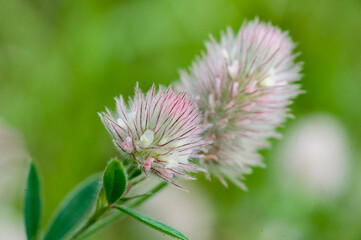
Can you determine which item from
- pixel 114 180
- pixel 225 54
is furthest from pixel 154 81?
pixel 114 180

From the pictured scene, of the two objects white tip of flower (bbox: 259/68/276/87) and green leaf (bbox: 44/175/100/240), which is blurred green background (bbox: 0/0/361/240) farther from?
white tip of flower (bbox: 259/68/276/87)

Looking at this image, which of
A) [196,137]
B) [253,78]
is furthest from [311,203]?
[196,137]

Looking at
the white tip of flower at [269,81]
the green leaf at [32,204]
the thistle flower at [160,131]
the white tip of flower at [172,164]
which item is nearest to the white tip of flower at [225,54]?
the white tip of flower at [269,81]

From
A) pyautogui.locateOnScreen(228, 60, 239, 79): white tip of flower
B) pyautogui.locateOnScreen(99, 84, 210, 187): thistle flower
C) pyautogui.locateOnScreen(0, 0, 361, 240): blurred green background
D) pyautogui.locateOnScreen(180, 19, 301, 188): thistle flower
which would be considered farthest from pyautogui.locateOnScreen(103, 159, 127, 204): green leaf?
pyautogui.locateOnScreen(0, 0, 361, 240): blurred green background

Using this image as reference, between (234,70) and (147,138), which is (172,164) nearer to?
(147,138)

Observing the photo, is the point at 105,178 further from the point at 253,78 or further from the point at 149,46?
the point at 149,46

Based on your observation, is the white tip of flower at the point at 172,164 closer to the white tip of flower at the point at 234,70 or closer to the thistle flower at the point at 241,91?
the thistle flower at the point at 241,91

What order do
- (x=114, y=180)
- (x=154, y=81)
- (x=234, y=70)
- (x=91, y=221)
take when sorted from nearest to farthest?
(x=114, y=180)
(x=91, y=221)
(x=234, y=70)
(x=154, y=81)
